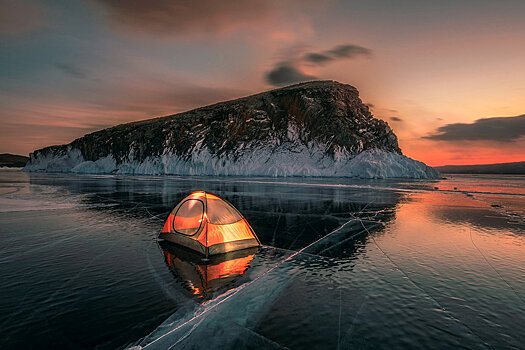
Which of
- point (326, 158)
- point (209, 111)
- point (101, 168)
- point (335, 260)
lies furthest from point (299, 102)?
point (335, 260)

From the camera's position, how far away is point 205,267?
7.62 meters

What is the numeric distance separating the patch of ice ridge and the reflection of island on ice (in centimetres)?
7077

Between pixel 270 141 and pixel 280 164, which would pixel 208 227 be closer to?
pixel 280 164

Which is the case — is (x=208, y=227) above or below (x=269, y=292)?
above

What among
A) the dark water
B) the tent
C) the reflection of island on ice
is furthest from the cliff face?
the reflection of island on ice

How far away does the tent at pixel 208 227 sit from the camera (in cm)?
873

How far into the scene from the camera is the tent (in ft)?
28.6

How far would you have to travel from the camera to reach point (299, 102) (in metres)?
99.4

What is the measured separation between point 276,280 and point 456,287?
4.31 meters

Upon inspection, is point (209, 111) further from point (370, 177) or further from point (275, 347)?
point (275, 347)

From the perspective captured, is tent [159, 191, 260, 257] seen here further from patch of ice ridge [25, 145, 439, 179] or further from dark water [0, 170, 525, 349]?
patch of ice ridge [25, 145, 439, 179]

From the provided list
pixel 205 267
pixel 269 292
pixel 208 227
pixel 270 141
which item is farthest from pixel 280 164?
pixel 269 292

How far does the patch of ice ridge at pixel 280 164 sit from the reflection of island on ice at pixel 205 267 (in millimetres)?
70773

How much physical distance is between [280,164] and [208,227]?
78.4 m
